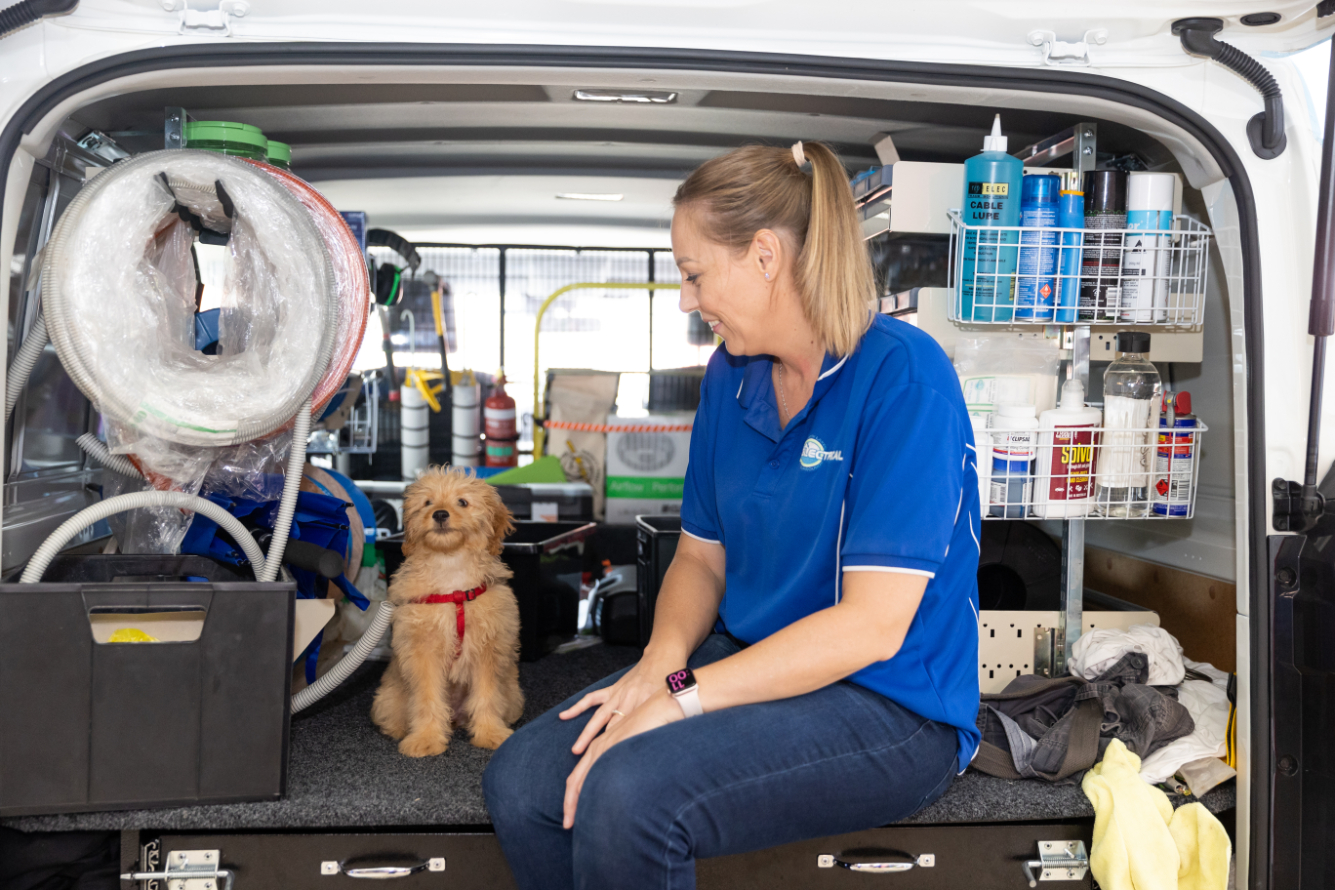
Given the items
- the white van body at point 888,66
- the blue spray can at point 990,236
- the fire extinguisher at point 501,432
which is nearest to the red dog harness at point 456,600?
the white van body at point 888,66

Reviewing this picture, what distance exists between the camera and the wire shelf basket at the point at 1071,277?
6.77 feet

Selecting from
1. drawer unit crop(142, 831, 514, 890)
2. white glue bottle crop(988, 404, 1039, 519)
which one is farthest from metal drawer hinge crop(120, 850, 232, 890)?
white glue bottle crop(988, 404, 1039, 519)

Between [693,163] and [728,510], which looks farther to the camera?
[693,163]

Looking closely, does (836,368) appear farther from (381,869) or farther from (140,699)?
(140,699)

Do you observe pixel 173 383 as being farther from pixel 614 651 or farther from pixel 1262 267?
pixel 1262 267

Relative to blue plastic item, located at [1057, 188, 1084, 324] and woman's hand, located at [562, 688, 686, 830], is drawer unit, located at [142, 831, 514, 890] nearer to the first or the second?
woman's hand, located at [562, 688, 686, 830]

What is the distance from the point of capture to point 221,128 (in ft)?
7.50

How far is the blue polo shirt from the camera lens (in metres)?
1.47

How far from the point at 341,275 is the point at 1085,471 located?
5.76 ft

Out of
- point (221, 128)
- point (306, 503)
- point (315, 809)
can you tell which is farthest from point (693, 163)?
point (315, 809)

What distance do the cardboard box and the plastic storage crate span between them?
104 centimetres

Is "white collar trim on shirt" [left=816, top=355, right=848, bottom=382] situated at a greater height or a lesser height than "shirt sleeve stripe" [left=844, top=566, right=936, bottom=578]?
greater

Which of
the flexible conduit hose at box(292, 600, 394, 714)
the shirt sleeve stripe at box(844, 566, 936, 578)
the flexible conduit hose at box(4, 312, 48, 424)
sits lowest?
the flexible conduit hose at box(292, 600, 394, 714)

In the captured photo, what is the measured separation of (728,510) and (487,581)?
0.79 metres
